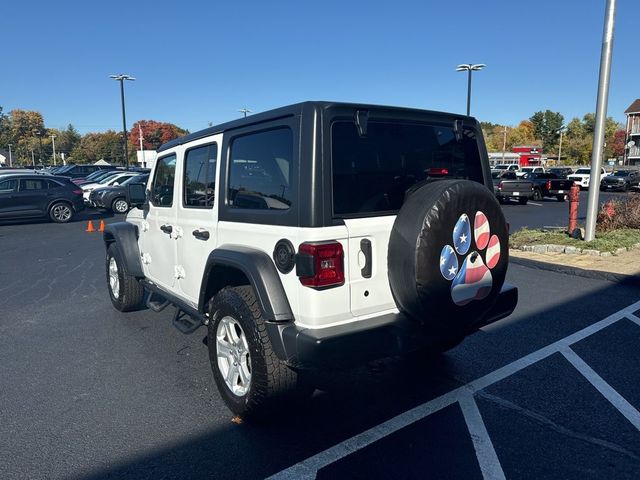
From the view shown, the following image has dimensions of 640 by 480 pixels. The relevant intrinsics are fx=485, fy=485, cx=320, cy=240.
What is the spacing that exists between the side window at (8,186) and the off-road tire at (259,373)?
1530 centimetres

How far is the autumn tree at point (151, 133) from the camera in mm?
110625

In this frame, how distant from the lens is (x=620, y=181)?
109 feet

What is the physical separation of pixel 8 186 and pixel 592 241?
646 inches

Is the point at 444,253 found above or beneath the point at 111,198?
above

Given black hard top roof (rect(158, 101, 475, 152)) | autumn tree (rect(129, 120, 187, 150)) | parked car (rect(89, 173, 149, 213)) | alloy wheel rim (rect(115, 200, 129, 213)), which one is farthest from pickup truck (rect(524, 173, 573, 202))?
autumn tree (rect(129, 120, 187, 150))

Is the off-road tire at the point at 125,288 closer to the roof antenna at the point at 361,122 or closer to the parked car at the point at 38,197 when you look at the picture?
the roof antenna at the point at 361,122

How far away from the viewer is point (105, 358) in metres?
4.38

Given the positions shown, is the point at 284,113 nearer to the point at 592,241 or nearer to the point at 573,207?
the point at 592,241

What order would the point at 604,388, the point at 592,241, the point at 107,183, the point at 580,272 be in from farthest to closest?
the point at 107,183
the point at 592,241
the point at 580,272
the point at 604,388

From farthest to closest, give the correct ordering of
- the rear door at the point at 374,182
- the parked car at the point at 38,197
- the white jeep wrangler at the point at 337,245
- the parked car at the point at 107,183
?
the parked car at the point at 107,183 → the parked car at the point at 38,197 → the rear door at the point at 374,182 → the white jeep wrangler at the point at 337,245

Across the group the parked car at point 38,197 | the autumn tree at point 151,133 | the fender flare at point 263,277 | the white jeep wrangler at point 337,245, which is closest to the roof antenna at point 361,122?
the white jeep wrangler at point 337,245

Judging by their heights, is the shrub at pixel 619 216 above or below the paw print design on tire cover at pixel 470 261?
below

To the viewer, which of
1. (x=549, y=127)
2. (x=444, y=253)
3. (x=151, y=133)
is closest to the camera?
(x=444, y=253)

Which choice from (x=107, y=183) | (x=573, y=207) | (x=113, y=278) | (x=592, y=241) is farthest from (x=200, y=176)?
Result: (x=107, y=183)
